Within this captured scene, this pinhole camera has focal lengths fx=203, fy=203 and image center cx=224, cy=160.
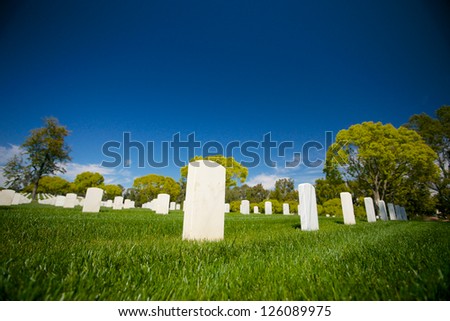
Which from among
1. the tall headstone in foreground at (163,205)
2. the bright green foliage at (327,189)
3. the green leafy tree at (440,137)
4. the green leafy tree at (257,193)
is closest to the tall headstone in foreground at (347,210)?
the tall headstone in foreground at (163,205)

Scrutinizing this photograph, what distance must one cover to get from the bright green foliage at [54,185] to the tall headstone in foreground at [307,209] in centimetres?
6193

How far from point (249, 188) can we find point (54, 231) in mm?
67931

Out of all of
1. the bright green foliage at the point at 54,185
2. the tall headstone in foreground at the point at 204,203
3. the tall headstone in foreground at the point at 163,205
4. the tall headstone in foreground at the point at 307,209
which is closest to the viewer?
the tall headstone in foreground at the point at 204,203

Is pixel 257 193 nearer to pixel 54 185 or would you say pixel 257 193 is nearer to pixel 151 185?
pixel 151 185

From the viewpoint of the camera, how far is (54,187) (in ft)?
164

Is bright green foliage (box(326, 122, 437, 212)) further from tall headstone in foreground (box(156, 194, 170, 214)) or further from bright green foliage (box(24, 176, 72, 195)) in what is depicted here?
bright green foliage (box(24, 176, 72, 195))

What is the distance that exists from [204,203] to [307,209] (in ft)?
14.6

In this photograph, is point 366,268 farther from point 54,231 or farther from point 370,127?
point 370,127

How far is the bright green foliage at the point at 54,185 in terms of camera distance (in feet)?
163

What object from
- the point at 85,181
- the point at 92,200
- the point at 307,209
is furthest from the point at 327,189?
the point at 85,181

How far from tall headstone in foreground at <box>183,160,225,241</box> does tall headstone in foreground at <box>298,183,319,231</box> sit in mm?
Answer: 3871

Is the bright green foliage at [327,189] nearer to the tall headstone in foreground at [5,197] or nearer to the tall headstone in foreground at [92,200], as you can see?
the tall headstone in foreground at [92,200]
